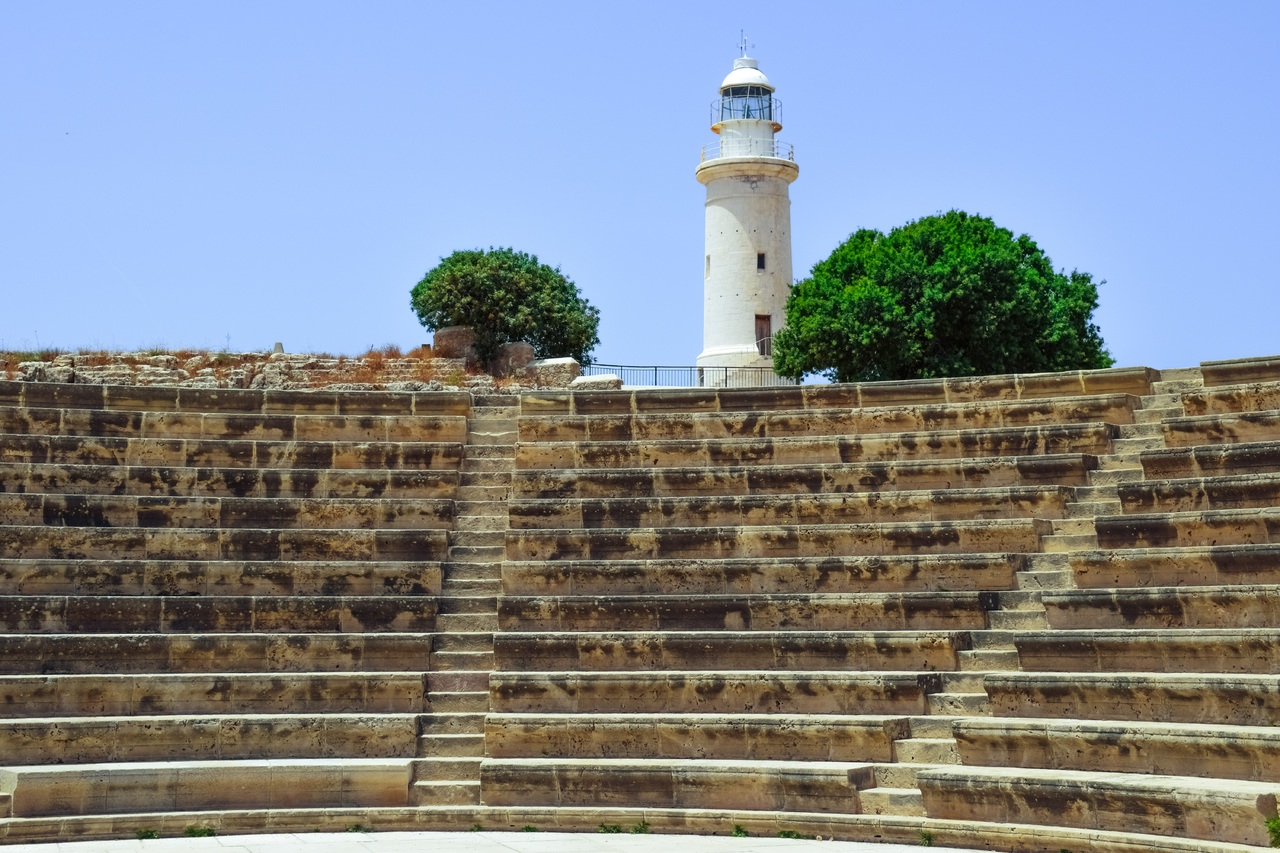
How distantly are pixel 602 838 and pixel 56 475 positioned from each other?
7587mm

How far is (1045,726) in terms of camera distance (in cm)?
1157

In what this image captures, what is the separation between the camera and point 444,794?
42.9 feet

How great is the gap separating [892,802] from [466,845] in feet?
11.5

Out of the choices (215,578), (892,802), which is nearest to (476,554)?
(215,578)

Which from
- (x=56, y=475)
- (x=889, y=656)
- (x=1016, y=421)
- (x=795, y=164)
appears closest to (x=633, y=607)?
(x=889, y=656)

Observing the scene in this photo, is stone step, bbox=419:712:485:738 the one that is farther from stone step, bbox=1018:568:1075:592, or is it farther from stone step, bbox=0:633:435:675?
stone step, bbox=1018:568:1075:592

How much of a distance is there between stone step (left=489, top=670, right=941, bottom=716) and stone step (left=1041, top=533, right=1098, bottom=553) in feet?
7.16

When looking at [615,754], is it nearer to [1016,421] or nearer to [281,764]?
[281,764]

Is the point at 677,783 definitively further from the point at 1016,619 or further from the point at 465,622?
the point at 1016,619

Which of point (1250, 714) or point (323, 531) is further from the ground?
point (323, 531)

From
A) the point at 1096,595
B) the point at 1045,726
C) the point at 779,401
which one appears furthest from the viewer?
the point at 779,401

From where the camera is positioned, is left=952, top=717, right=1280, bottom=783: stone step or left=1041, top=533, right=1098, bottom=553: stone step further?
left=1041, top=533, right=1098, bottom=553: stone step

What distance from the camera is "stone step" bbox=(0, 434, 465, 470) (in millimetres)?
16234

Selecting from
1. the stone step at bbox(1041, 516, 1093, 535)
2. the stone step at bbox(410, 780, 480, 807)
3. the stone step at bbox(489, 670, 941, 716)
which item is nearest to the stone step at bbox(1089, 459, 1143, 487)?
the stone step at bbox(1041, 516, 1093, 535)
